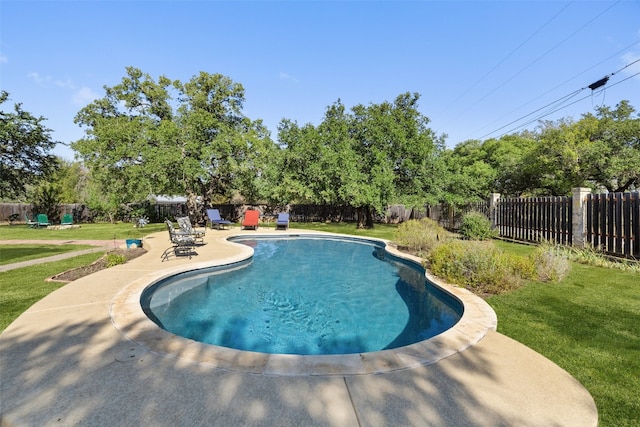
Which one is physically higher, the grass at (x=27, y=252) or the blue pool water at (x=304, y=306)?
the grass at (x=27, y=252)

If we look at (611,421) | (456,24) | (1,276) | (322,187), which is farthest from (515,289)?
(322,187)

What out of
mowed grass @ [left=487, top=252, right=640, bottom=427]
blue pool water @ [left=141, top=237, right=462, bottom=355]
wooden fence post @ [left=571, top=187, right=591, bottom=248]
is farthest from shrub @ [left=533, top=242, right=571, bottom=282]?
wooden fence post @ [left=571, top=187, right=591, bottom=248]

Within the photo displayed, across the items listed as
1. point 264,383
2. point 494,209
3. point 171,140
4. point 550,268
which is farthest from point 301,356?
point 171,140

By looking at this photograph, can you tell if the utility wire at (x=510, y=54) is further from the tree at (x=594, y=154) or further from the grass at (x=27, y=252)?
the grass at (x=27, y=252)

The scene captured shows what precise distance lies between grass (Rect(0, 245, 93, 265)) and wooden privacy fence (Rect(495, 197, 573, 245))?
669 inches

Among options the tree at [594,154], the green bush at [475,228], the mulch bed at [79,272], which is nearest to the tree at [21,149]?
the mulch bed at [79,272]

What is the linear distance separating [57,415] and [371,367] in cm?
252

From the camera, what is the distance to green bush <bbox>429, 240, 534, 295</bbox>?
604 centimetres

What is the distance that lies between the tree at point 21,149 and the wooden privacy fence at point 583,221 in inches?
1150

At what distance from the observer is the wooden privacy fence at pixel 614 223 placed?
8.48 metres

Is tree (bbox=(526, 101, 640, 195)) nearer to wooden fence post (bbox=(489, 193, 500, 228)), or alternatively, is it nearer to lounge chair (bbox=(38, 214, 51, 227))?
wooden fence post (bbox=(489, 193, 500, 228))

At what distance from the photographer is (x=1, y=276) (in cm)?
663

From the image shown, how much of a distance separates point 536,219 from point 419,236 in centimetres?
557

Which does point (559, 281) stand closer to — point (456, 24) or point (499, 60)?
point (456, 24)
